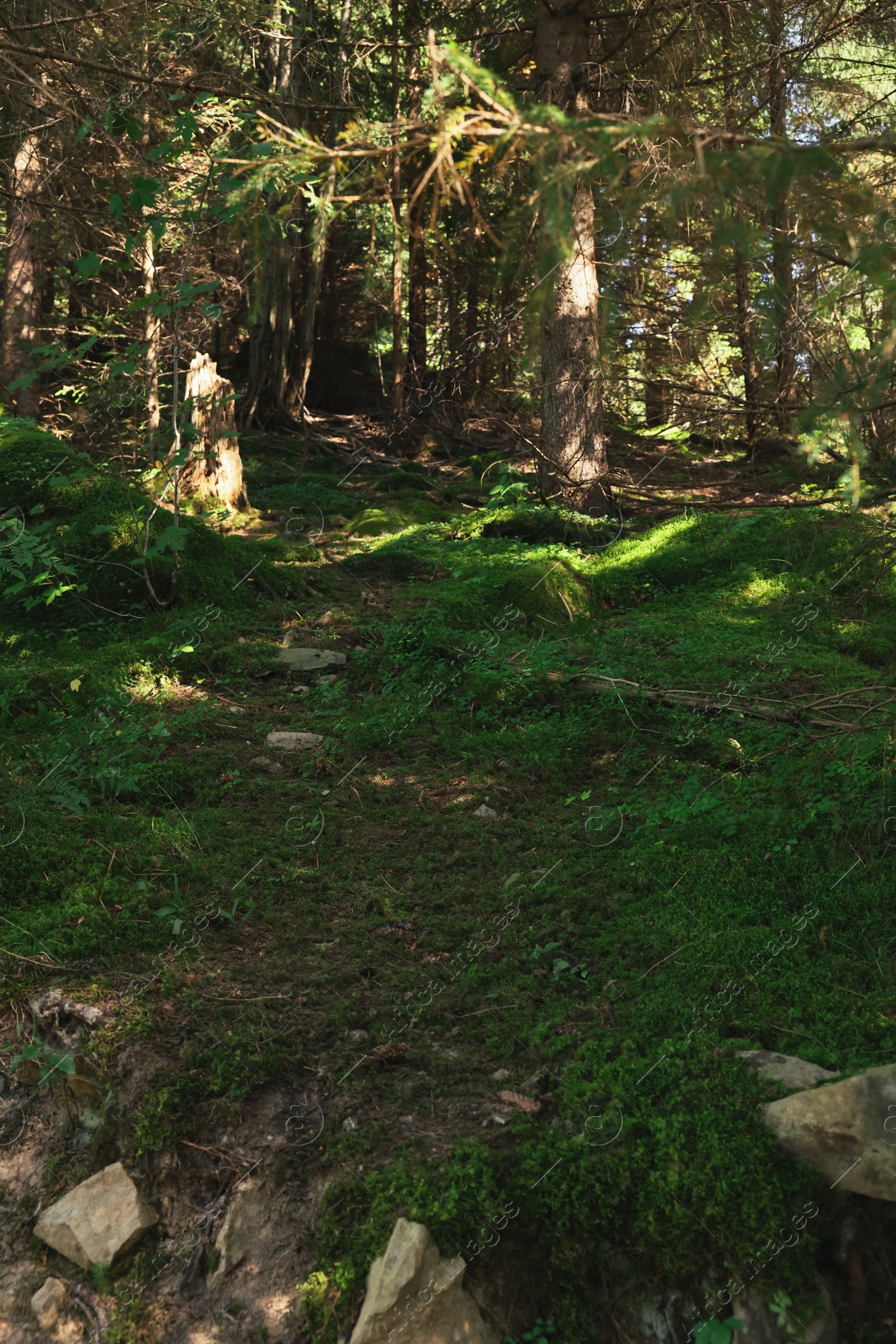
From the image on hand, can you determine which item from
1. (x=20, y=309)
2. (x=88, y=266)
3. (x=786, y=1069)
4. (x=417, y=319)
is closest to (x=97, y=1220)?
(x=786, y=1069)

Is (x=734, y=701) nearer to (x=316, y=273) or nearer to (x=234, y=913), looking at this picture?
(x=234, y=913)

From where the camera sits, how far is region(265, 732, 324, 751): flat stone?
495 centimetres

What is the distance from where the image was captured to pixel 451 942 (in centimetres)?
360

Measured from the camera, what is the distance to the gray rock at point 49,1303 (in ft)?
8.26

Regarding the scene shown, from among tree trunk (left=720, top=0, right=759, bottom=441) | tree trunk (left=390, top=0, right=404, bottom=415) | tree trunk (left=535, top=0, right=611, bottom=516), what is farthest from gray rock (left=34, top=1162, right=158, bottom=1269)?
tree trunk (left=390, top=0, right=404, bottom=415)

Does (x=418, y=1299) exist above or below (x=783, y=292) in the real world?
below

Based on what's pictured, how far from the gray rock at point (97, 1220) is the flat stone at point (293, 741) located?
8.06ft

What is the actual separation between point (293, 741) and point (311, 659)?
1.05 metres

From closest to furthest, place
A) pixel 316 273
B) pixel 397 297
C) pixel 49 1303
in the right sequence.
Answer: pixel 49 1303 < pixel 316 273 < pixel 397 297

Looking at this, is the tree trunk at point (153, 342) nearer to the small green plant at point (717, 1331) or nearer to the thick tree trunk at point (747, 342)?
the thick tree trunk at point (747, 342)

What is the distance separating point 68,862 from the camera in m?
3.75

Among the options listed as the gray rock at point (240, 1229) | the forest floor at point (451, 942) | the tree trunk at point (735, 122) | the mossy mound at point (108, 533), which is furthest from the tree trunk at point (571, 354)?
the gray rock at point (240, 1229)

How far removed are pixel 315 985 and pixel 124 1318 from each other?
3.75 feet

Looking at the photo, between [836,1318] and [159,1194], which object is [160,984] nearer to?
[159,1194]
